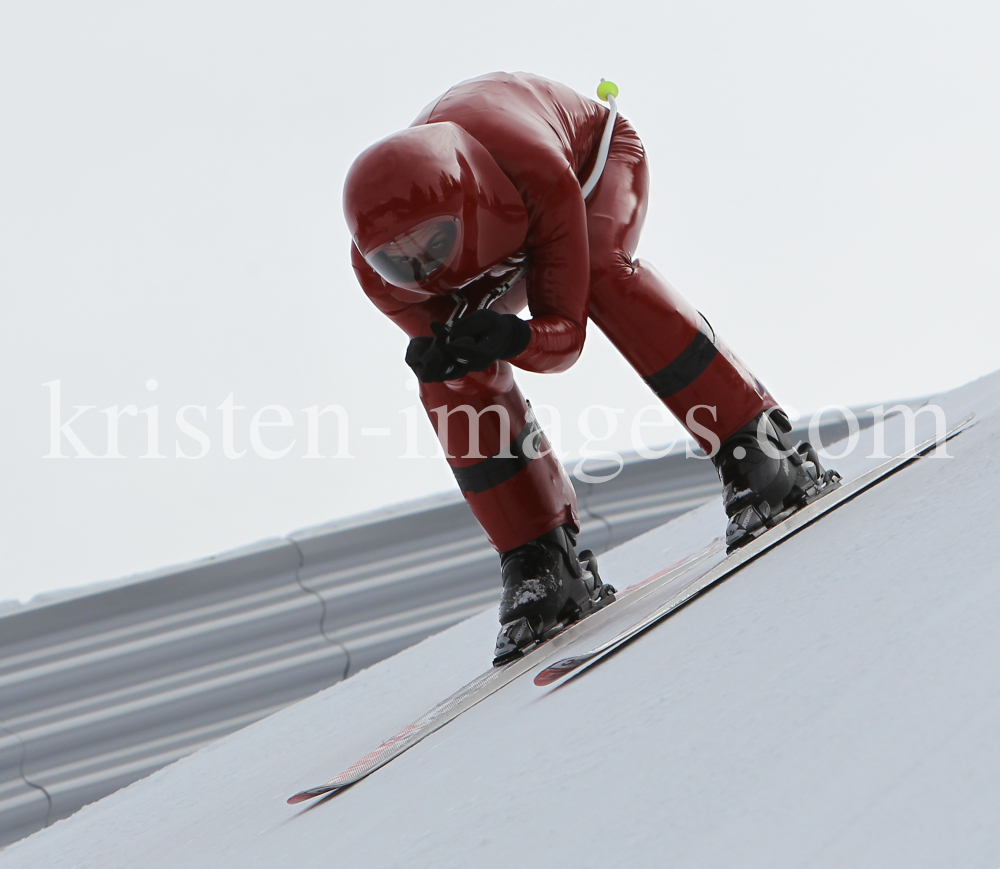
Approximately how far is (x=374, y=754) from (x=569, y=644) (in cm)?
29

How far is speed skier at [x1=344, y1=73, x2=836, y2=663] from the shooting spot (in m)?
0.98

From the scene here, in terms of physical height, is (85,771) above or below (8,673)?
below

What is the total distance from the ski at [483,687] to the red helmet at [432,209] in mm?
447

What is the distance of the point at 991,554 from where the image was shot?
1.92 feet

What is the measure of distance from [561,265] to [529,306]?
0.21ft

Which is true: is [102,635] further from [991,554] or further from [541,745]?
[991,554]

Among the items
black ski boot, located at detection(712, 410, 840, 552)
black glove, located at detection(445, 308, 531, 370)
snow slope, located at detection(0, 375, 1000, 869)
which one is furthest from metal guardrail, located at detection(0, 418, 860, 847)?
black glove, located at detection(445, 308, 531, 370)

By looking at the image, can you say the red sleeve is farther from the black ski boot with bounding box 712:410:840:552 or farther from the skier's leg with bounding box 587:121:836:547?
the black ski boot with bounding box 712:410:840:552

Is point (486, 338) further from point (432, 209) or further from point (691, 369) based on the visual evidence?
point (691, 369)

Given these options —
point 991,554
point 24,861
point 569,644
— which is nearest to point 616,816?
point 991,554

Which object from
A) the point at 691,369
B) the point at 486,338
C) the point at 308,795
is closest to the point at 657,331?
the point at 691,369

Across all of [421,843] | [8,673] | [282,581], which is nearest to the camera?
[421,843]

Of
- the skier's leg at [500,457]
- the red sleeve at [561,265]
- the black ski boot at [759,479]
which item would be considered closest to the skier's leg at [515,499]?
the skier's leg at [500,457]

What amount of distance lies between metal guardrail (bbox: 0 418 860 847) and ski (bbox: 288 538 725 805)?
995mm
